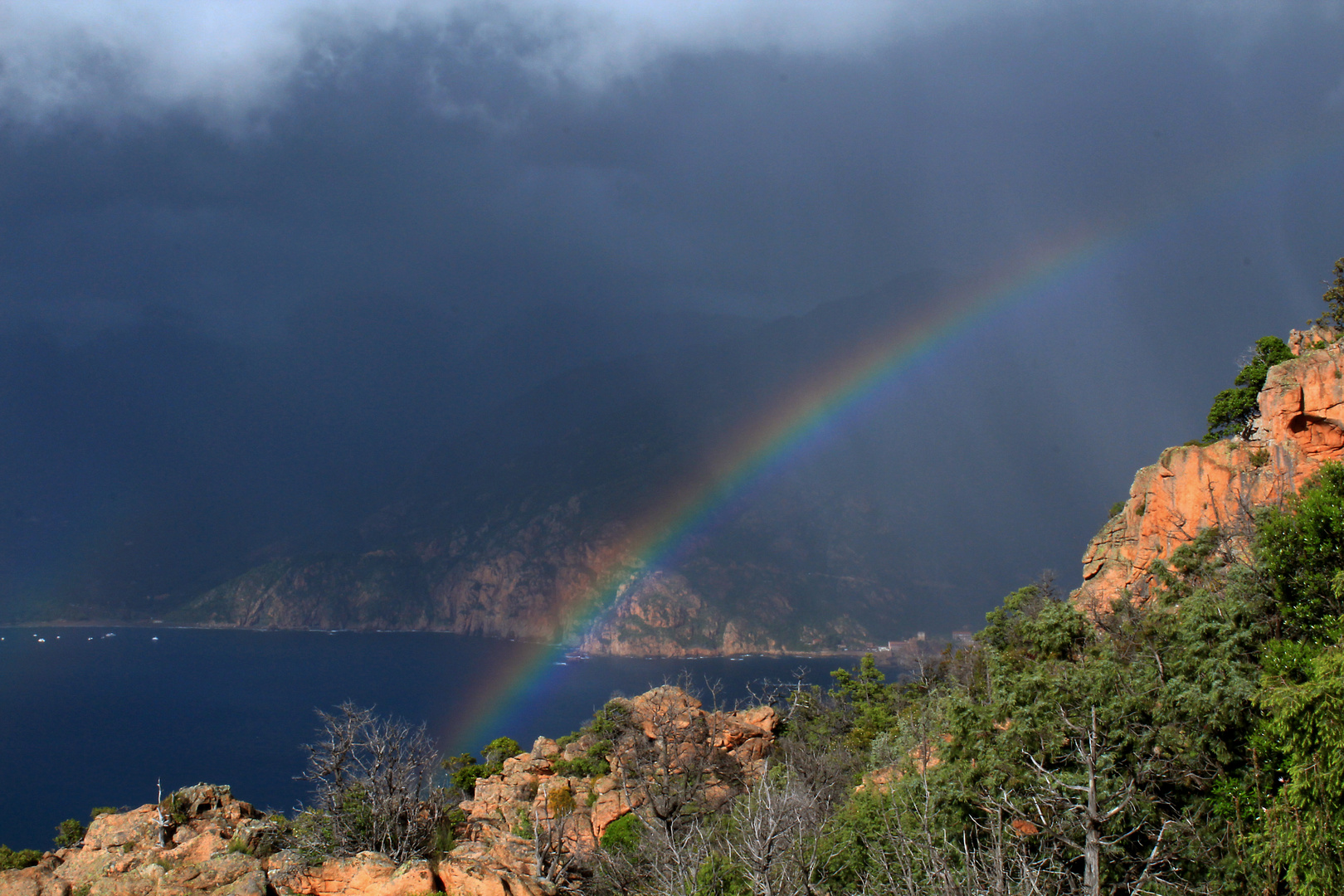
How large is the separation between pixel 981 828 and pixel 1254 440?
28.3 meters

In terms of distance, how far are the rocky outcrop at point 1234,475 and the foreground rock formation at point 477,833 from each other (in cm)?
2329

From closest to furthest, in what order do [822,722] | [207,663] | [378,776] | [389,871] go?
1. [389,871]
2. [378,776]
3. [822,722]
4. [207,663]

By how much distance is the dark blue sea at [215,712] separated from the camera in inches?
3954

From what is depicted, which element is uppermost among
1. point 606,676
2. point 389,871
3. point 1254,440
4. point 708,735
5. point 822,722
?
point 1254,440

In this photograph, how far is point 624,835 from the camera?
33094 millimetres

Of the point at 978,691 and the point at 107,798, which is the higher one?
the point at 978,691

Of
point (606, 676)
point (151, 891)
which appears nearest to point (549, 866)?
point (151, 891)

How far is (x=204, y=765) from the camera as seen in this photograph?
365 feet

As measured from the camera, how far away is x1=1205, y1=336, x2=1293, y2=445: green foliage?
4853 centimetres

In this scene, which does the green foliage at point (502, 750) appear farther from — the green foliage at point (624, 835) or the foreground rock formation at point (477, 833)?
the green foliage at point (624, 835)

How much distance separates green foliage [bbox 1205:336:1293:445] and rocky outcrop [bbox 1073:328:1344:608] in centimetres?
275

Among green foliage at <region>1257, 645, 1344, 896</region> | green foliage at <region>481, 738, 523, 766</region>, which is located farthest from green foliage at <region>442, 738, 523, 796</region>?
green foliage at <region>1257, 645, 1344, 896</region>

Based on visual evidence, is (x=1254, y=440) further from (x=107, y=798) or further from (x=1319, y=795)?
(x=107, y=798)

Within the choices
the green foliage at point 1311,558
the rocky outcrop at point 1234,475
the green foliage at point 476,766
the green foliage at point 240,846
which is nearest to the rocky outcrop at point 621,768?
the green foliage at point 476,766
